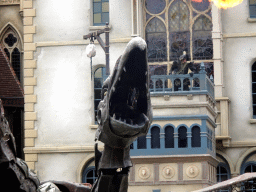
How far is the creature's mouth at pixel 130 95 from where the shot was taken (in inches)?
141

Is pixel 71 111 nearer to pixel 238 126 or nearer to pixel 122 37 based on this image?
pixel 122 37

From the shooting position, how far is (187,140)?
27.0 m

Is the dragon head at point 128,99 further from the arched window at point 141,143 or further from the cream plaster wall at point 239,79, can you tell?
the cream plaster wall at point 239,79

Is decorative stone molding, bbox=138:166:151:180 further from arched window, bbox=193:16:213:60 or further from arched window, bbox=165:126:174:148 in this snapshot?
arched window, bbox=193:16:213:60

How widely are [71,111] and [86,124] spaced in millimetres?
855

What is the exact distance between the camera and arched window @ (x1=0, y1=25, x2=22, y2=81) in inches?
1468

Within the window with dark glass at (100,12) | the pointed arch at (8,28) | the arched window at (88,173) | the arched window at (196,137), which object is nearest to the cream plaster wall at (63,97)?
the arched window at (88,173)

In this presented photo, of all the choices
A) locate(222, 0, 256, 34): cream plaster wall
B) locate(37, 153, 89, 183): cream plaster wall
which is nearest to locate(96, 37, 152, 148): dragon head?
locate(37, 153, 89, 183): cream plaster wall

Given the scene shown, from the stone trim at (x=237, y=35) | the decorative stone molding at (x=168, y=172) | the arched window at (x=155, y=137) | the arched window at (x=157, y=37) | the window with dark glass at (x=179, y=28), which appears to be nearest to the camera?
the decorative stone molding at (x=168, y=172)

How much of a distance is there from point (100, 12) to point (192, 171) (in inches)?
399

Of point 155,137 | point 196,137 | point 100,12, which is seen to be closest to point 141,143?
point 155,137

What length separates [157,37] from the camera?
3372 centimetres

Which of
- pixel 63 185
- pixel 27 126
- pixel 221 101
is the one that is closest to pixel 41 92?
pixel 27 126

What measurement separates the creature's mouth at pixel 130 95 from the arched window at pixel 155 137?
924 inches
